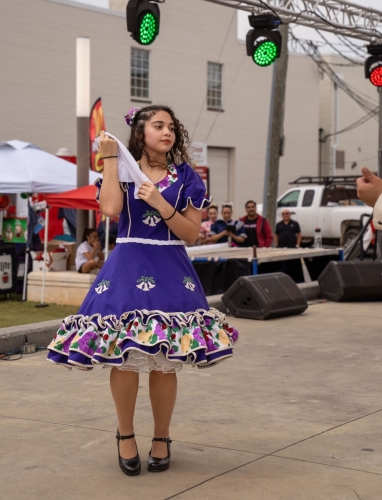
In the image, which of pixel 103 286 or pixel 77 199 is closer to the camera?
pixel 103 286

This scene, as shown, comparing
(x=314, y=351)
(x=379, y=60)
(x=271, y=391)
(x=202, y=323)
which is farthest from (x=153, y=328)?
(x=379, y=60)

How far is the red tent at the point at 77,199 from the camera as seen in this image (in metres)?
12.7

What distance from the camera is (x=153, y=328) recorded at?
431cm

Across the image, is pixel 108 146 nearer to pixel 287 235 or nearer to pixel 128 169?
pixel 128 169

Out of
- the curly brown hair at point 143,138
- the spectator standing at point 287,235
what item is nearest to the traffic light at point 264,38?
the spectator standing at point 287,235

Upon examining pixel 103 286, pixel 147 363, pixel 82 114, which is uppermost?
pixel 82 114

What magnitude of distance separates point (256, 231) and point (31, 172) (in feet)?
14.3

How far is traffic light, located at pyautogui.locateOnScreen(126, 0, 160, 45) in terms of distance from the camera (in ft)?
36.3

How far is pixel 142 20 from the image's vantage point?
11148 mm

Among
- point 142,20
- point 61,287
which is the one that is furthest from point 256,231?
point 142,20

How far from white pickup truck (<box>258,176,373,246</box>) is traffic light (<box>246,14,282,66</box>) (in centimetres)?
1199

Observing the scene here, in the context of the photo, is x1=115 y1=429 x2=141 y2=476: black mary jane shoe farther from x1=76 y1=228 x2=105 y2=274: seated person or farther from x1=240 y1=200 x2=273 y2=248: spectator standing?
x1=240 y1=200 x2=273 y2=248: spectator standing

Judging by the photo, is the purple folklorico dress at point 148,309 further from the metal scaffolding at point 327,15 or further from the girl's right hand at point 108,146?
the metal scaffolding at point 327,15

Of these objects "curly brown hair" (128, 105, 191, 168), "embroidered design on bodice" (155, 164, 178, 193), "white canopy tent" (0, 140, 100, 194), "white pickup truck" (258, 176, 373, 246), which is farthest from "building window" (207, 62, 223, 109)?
"embroidered design on bodice" (155, 164, 178, 193)
